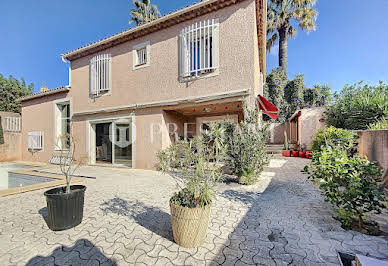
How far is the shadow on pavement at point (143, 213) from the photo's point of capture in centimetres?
332

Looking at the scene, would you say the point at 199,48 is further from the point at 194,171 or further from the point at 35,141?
the point at 35,141

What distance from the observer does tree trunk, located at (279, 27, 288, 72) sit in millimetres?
19833

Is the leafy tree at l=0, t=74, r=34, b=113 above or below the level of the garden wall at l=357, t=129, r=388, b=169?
above

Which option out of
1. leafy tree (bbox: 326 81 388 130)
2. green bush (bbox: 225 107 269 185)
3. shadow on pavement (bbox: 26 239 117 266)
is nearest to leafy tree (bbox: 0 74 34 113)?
shadow on pavement (bbox: 26 239 117 266)

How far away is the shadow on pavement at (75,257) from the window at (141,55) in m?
9.25

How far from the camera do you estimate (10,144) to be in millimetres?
14719

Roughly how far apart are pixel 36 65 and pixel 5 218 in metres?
41.9

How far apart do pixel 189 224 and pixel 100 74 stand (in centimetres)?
1195

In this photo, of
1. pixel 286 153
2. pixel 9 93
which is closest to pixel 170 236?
pixel 286 153

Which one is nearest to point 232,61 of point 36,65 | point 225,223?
point 225,223

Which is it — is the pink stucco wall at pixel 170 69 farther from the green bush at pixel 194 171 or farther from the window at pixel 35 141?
the green bush at pixel 194 171

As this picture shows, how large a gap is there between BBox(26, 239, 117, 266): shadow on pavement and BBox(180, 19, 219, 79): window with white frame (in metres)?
7.64

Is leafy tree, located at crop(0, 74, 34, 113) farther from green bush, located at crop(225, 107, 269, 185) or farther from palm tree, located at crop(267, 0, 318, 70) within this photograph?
palm tree, located at crop(267, 0, 318, 70)

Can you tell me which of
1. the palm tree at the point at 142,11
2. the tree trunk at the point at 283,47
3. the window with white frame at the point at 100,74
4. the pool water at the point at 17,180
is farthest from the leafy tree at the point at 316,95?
the pool water at the point at 17,180
